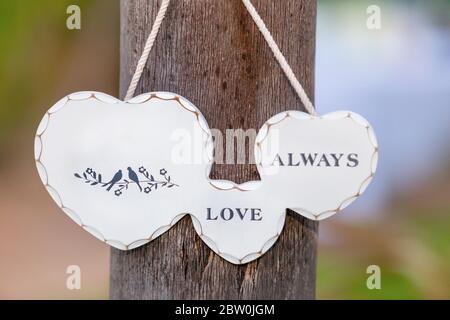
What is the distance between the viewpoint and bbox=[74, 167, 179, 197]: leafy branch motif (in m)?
0.74

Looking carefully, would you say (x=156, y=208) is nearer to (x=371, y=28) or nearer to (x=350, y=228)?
(x=371, y=28)

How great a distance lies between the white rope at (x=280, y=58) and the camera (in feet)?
2.31

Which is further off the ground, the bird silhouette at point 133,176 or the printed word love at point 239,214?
the bird silhouette at point 133,176

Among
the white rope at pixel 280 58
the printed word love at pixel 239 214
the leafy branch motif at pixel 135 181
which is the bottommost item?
the printed word love at pixel 239 214

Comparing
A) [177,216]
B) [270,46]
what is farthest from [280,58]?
[177,216]

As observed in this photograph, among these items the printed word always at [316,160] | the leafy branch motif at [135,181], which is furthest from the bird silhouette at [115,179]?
the printed word always at [316,160]

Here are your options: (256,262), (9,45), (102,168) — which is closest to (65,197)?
(102,168)

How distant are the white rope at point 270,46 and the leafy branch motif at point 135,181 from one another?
0.36 ft

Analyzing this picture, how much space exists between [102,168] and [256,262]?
0.25 meters

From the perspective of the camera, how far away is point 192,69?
722 millimetres

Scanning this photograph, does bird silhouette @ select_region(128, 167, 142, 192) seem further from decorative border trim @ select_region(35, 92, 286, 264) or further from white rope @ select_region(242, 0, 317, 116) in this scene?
white rope @ select_region(242, 0, 317, 116)

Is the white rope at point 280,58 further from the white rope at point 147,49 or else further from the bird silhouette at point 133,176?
the bird silhouette at point 133,176

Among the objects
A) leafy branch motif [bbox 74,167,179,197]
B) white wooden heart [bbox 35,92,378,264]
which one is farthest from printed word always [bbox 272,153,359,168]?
leafy branch motif [bbox 74,167,179,197]

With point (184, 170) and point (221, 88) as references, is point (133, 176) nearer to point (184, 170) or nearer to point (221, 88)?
point (184, 170)
